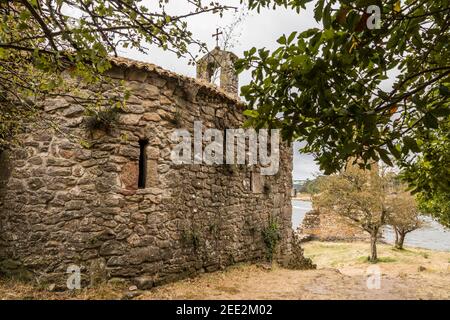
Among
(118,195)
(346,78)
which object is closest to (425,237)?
(118,195)

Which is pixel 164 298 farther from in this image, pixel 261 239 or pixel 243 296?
pixel 261 239

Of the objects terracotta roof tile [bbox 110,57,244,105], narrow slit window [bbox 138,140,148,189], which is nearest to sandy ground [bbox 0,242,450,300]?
narrow slit window [bbox 138,140,148,189]

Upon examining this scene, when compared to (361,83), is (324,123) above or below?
below

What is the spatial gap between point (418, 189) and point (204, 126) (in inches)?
174

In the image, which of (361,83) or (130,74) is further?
(130,74)

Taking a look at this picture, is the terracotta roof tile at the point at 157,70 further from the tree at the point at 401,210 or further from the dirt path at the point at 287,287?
the tree at the point at 401,210

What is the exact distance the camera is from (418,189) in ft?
Result: 12.8

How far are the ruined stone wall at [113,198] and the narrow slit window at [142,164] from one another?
10 centimetres

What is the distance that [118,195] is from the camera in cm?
564

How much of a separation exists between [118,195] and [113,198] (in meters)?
0.10

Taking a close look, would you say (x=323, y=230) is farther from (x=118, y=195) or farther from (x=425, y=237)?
(x=118, y=195)

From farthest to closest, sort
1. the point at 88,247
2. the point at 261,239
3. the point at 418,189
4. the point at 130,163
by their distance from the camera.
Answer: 1. the point at 261,239
2. the point at 130,163
3. the point at 88,247
4. the point at 418,189

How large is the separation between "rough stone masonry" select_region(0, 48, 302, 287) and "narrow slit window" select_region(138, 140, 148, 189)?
0.02 m

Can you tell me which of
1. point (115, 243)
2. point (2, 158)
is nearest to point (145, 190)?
point (115, 243)
